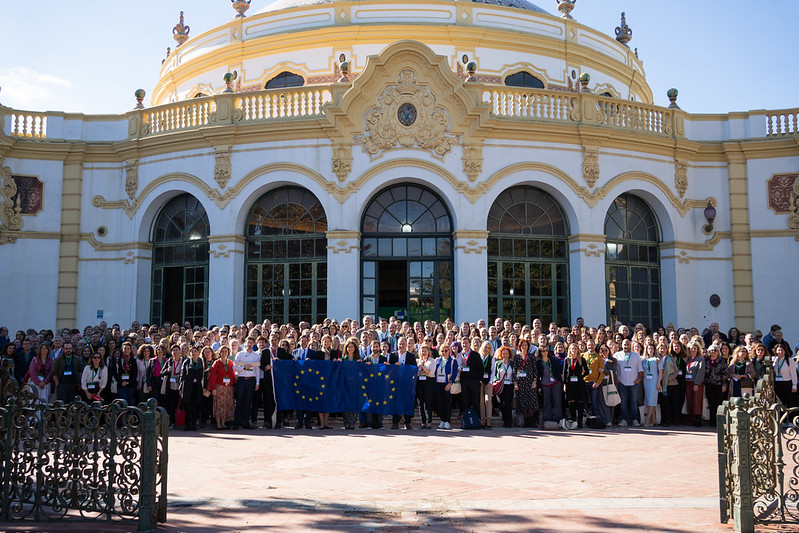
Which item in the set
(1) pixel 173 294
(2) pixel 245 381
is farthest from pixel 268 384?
(1) pixel 173 294

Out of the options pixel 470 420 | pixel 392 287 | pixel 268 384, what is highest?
pixel 392 287

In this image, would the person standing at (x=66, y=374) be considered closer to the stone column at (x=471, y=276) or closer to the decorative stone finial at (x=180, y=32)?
the stone column at (x=471, y=276)

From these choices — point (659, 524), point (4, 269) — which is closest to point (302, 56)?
point (4, 269)

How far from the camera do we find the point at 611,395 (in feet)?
50.4

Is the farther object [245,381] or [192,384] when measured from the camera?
[245,381]

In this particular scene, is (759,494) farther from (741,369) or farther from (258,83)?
(258,83)

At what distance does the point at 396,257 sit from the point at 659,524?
15224 millimetres

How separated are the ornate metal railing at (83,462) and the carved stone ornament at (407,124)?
14527 mm

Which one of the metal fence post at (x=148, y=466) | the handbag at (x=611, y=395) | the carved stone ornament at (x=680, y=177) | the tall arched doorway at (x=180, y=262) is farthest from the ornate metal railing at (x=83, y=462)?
the carved stone ornament at (x=680, y=177)

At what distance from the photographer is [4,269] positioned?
22.9 meters

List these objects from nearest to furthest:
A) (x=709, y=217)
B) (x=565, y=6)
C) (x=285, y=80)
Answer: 1. (x=709, y=217)
2. (x=285, y=80)
3. (x=565, y=6)

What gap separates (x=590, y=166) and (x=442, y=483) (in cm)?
1485

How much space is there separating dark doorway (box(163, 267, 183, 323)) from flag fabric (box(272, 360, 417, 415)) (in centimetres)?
887

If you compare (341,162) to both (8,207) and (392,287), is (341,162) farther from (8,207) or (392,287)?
(8,207)
